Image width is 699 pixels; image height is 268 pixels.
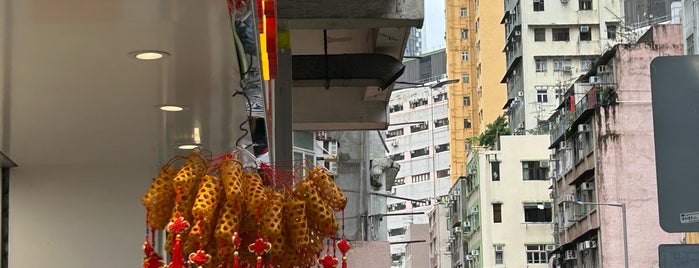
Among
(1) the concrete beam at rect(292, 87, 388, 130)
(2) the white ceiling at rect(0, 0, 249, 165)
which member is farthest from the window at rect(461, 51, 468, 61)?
(2) the white ceiling at rect(0, 0, 249, 165)

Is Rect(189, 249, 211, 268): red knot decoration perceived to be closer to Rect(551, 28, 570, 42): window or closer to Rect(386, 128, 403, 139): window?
Rect(551, 28, 570, 42): window

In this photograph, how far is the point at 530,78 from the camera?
6400 cm

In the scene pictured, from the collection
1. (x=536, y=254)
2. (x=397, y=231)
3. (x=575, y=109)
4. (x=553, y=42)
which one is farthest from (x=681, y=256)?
(x=397, y=231)

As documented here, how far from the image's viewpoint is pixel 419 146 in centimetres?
11162

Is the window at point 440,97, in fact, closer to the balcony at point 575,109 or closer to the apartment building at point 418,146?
the apartment building at point 418,146

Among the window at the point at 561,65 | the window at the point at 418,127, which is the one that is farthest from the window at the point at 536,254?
the window at the point at 418,127

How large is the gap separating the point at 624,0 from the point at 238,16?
194 ft

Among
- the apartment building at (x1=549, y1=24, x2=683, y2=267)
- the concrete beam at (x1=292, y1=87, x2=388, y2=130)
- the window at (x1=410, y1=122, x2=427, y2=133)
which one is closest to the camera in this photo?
the concrete beam at (x1=292, y1=87, x2=388, y2=130)

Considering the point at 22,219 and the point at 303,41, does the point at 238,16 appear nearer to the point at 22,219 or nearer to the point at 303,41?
the point at 22,219

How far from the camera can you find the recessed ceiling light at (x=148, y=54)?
591 centimetres

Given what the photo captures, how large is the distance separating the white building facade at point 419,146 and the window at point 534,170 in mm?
44841

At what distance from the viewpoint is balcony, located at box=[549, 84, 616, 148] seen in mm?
48281

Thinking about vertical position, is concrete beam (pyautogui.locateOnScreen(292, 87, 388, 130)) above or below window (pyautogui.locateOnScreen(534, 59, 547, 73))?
below

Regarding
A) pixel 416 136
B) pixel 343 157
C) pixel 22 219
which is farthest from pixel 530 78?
pixel 22 219
